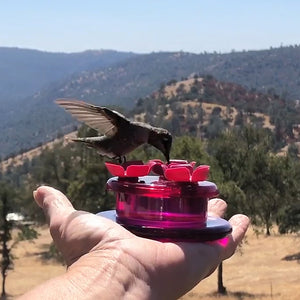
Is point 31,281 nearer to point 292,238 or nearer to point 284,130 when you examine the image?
point 292,238

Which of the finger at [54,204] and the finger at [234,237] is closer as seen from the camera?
the finger at [54,204]

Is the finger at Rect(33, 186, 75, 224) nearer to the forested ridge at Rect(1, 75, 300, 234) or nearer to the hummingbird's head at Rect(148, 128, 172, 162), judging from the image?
the hummingbird's head at Rect(148, 128, 172, 162)

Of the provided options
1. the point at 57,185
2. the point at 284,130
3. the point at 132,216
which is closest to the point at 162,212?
the point at 132,216

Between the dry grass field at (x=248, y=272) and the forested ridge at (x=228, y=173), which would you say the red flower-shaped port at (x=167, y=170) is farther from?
the dry grass field at (x=248, y=272)

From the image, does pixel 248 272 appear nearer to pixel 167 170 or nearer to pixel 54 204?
pixel 167 170

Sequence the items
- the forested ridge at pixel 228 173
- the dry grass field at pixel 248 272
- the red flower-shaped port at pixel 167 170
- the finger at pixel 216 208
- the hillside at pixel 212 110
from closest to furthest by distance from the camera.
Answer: the red flower-shaped port at pixel 167 170
the finger at pixel 216 208
the forested ridge at pixel 228 173
the dry grass field at pixel 248 272
the hillside at pixel 212 110

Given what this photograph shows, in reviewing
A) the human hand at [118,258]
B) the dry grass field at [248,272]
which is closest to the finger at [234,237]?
the human hand at [118,258]
